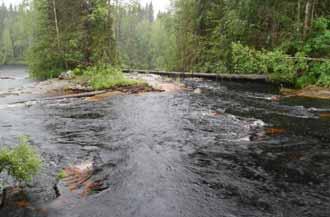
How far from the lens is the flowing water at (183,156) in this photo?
4.91 metres

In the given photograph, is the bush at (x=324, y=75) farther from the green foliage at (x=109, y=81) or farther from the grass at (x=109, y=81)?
the green foliage at (x=109, y=81)

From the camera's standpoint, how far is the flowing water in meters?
4.91

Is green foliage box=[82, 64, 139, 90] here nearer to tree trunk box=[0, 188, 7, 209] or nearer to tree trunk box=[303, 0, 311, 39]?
tree trunk box=[303, 0, 311, 39]

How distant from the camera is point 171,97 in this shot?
47.4 ft

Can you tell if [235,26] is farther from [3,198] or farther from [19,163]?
[3,198]

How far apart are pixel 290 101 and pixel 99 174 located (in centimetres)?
990

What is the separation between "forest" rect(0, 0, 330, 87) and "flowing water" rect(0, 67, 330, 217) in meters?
5.95

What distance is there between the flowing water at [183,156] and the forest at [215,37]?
19.5 feet

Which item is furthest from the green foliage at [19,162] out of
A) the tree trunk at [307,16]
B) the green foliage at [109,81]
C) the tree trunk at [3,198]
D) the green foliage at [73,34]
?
the green foliage at [73,34]

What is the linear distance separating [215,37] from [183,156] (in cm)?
2249

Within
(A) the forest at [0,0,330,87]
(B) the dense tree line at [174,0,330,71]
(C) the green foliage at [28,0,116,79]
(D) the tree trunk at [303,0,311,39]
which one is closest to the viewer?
(A) the forest at [0,0,330,87]

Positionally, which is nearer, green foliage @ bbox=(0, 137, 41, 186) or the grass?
green foliage @ bbox=(0, 137, 41, 186)

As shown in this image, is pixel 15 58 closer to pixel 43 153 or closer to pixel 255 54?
pixel 255 54

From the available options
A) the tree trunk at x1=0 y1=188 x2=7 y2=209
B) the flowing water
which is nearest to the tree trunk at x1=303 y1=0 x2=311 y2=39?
the flowing water
